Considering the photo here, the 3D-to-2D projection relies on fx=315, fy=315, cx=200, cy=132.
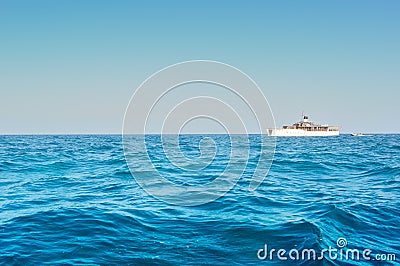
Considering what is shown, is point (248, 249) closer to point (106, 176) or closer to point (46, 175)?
point (106, 176)

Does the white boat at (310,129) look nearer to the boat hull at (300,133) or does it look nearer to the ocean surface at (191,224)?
the boat hull at (300,133)

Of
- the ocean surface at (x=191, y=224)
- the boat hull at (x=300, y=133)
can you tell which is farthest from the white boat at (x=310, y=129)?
the ocean surface at (x=191, y=224)

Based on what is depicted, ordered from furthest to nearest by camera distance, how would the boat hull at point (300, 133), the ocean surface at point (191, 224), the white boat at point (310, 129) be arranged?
1. the white boat at point (310, 129)
2. the boat hull at point (300, 133)
3. the ocean surface at point (191, 224)

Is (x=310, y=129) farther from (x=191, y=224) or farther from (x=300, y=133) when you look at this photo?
(x=191, y=224)

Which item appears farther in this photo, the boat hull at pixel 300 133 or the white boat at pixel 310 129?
the white boat at pixel 310 129

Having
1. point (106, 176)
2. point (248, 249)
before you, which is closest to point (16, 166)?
A: point (106, 176)

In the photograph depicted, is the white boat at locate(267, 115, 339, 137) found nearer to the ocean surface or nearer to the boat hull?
the boat hull

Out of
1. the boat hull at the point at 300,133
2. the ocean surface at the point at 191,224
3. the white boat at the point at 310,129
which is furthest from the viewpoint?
the white boat at the point at 310,129

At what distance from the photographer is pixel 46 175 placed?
17734mm

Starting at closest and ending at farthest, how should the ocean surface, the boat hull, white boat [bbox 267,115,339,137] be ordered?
1. the ocean surface
2. the boat hull
3. white boat [bbox 267,115,339,137]

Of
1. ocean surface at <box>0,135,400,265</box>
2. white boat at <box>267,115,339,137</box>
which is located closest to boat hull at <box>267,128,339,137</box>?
white boat at <box>267,115,339,137</box>

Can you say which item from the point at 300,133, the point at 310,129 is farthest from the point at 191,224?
the point at 310,129

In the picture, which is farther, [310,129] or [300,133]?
[310,129]

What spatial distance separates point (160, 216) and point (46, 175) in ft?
35.7
